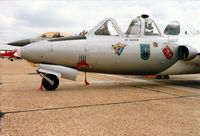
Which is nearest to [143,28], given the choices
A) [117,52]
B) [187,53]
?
[117,52]

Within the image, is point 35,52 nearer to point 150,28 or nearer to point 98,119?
point 98,119

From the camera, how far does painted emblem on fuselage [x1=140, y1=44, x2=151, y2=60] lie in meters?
5.80

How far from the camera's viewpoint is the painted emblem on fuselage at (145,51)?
580cm

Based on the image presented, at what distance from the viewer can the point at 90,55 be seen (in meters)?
5.24

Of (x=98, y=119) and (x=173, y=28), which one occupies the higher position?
(x=173, y=28)

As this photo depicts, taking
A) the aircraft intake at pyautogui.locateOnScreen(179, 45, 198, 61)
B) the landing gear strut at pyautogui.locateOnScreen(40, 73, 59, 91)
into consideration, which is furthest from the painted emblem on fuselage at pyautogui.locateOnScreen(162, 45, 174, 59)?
the landing gear strut at pyautogui.locateOnScreen(40, 73, 59, 91)

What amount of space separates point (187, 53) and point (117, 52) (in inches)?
98.2

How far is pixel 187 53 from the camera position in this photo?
6195 millimetres

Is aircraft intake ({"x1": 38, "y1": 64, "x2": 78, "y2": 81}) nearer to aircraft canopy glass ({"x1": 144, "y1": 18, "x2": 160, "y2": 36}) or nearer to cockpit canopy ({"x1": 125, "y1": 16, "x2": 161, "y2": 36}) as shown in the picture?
cockpit canopy ({"x1": 125, "y1": 16, "x2": 161, "y2": 36})

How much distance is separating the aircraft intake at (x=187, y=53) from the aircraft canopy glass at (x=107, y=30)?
2.34 m

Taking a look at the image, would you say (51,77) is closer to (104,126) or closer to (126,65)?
(126,65)

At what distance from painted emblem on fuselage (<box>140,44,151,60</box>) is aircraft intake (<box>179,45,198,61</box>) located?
4.15 ft

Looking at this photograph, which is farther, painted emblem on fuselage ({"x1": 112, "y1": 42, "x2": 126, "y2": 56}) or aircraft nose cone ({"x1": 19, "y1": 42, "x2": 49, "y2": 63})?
painted emblem on fuselage ({"x1": 112, "y1": 42, "x2": 126, "y2": 56})

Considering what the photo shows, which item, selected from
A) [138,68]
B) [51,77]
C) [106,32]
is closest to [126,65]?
[138,68]
